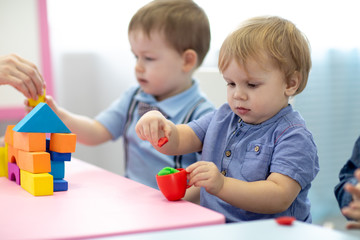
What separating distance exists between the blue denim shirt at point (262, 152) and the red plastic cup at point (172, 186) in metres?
0.20

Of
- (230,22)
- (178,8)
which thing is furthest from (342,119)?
(178,8)

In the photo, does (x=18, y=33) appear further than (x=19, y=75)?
Yes

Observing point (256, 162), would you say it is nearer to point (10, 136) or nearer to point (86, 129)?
point (10, 136)

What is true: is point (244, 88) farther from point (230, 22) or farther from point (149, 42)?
point (230, 22)

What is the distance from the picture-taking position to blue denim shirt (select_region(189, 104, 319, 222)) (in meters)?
0.91

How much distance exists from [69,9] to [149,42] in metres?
0.67

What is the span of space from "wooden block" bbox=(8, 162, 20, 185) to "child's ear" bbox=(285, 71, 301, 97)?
1.82 ft

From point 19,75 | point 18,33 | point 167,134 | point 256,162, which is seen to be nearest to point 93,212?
point 167,134

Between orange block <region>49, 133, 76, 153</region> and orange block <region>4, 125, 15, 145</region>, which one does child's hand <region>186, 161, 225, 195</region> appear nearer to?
orange block <region>49, 133, 76, 153</region>

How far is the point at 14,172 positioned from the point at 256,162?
0.47 meters

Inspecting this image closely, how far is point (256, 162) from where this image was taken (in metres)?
0.96

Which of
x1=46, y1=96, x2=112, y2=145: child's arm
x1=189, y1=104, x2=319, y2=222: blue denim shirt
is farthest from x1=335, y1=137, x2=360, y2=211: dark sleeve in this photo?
x1=46, y1=96, x2=112, y2=145: child's arm

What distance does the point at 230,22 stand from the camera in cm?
212

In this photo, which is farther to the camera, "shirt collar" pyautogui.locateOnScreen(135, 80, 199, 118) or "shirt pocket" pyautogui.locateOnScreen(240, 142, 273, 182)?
"shirt collar" pyautogui.locateOnScreen(135, 80, 199, 118)
